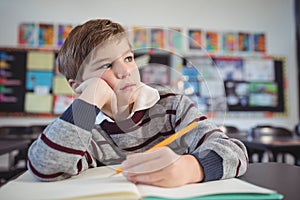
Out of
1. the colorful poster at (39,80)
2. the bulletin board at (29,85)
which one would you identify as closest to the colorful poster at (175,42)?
the bulletin board at (29,85)

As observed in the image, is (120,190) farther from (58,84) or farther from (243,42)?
(243,42)

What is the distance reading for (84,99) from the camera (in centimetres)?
48

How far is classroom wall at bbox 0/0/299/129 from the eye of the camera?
9.61 ft

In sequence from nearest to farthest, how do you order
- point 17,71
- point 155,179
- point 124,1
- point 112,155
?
point 155,179
point 112,155
point 17,71
point 124,1

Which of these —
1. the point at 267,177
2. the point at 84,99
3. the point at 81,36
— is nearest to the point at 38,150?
the point at 84,99

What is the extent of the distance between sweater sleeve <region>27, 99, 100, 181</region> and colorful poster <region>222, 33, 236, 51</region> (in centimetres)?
299

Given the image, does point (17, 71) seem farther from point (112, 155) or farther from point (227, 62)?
point (112, 155)

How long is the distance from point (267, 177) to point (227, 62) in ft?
9.42

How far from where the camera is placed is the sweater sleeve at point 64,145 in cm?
45

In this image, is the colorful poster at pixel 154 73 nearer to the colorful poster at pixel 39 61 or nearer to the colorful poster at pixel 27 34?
the colorful poster at pixel 39 61

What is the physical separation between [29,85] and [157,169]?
2.79 metres

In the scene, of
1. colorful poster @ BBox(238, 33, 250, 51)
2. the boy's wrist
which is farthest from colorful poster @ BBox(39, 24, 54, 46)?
the boy's wrist

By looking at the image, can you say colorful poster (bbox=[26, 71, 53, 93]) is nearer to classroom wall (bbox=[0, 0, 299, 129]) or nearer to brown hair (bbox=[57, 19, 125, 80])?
classroom wall (bbox=[0, 0, 299, 129])

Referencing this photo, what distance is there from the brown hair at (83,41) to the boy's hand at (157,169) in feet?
0.66
